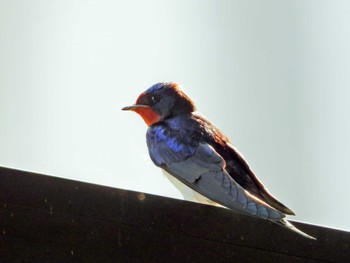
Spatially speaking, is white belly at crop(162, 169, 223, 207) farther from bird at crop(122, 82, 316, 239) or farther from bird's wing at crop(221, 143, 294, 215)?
bird's wing at crop(221, 143, 294, 215)

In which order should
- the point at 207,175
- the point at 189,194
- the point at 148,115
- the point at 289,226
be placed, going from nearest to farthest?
the point at 289,226 → the point at 207,175 → the point at 189,194 → the point at 148,115

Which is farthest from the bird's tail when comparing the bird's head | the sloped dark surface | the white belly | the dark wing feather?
the bird's head

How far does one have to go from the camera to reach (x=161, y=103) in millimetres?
2557

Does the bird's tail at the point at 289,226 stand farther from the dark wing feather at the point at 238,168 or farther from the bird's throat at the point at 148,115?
the bird's throat at the point at 148,115

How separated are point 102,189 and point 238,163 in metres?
0.81

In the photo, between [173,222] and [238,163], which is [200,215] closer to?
[173,222]

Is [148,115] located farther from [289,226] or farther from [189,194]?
[289,226]

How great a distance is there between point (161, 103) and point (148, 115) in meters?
0.07

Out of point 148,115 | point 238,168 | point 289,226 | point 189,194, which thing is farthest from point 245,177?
point 289,226

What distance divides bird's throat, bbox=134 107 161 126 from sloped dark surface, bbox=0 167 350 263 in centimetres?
110

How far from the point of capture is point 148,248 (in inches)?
54.6

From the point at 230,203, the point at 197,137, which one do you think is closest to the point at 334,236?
the point at 230,203

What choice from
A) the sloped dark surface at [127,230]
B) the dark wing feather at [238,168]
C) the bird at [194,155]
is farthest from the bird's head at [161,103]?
the sloped dark surface at [127,230]

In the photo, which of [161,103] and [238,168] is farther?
[161,103]
